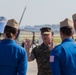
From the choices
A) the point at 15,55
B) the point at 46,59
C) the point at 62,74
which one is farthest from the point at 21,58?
the point at 46,59

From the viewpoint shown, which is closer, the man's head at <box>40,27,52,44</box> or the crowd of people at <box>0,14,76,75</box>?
the crowd of people at <box>0,14,76,75</box>

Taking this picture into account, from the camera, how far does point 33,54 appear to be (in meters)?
7.06

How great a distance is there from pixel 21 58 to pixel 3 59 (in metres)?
0.27

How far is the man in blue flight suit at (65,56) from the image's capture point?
478 cm

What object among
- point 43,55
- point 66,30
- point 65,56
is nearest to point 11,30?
point 66,30

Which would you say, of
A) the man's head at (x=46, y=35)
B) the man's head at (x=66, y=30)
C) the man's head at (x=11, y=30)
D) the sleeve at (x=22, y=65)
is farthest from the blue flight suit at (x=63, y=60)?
the man's head at (x=46, y=35)

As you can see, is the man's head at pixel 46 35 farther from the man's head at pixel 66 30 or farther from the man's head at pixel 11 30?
the man's head at pixel 66 30

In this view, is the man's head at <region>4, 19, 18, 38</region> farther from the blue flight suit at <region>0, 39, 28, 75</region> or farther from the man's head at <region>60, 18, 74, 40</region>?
the man's head at <region>60, 18, 74, 40</region>

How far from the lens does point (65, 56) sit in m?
4.86

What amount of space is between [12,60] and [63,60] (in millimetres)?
997

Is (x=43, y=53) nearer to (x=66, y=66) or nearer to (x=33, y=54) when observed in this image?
(x=33, y=54)

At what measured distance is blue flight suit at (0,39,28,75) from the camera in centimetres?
552

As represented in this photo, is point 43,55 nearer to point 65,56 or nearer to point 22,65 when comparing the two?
point 22,65

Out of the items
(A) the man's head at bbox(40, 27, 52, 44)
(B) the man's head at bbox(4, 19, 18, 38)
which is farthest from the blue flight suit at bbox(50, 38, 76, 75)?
(A) the man's head at bbox(40, 27, 52, 44)
